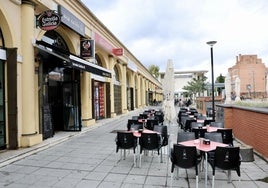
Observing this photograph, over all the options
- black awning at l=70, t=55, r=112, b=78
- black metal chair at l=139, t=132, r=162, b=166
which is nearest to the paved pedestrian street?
black metal chair at l=139, t=132, r=162, b=166

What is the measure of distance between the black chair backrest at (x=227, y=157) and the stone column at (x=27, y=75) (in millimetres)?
6085

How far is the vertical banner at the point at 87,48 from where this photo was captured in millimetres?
13242

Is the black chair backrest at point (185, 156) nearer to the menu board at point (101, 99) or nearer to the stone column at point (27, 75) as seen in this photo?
the stone column at point (27, 75)

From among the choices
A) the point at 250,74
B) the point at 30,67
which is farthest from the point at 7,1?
the point at 250,74

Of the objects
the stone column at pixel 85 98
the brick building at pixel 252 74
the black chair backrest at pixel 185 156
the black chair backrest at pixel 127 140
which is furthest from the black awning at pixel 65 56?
the brick building at pixel 252 74

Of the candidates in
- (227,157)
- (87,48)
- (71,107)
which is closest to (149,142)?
(227,157)

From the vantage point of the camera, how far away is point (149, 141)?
6832 millimetres

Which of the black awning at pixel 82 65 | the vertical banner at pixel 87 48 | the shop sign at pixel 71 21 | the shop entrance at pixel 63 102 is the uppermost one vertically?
the shop sign at pixel 71 21

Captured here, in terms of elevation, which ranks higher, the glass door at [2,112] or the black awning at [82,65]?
the black awning at [82,65]

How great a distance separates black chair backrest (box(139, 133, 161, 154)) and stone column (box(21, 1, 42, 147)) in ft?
12.9

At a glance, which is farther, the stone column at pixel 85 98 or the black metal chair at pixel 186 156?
the stone column at pixel 85 98

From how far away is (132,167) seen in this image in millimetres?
6531

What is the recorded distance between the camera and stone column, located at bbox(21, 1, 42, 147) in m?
8.55

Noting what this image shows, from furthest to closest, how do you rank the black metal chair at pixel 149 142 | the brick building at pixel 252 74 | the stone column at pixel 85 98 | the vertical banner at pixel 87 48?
1. the brick building at pixel 252 74
2. the stone column at pixel 85 98
3. the vertical banner at pixel 87 48
4. the black metal chair at pixel 149 142
